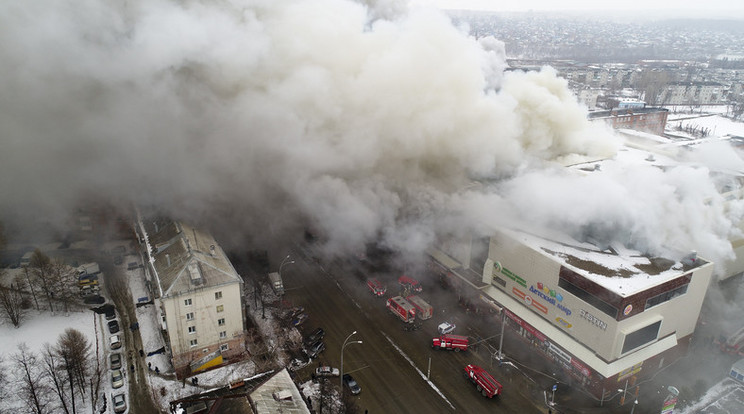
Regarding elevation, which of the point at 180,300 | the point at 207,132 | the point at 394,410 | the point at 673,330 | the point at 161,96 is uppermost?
the point at 161,96

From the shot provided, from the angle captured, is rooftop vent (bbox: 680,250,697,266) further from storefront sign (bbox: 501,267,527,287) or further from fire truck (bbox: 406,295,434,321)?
fire truck (bbox: 406,295,434,321)

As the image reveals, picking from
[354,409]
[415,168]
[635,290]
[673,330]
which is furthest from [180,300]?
[673,330]

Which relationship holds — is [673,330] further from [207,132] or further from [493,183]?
[207,132]

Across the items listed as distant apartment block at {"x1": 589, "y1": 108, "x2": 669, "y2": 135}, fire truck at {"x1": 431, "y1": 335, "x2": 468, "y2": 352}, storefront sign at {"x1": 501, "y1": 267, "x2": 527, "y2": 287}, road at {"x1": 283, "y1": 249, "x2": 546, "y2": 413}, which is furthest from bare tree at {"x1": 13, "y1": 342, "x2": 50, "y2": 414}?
distant apartment block at {"x1": 589, "y1": 108, "x2": 669, "y2": 135}

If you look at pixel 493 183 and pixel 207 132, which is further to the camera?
pixel 493 183

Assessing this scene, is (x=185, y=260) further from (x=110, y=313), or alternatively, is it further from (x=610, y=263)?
(x=610, y=263)
